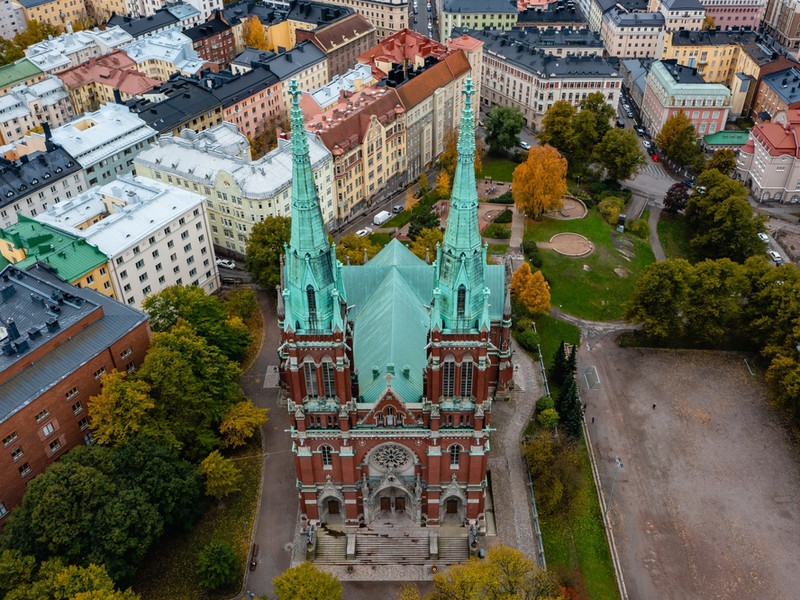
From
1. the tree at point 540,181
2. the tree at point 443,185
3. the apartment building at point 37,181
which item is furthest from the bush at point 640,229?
the apartment building at point 37,181

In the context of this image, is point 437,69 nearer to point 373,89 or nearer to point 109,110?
point 373,89

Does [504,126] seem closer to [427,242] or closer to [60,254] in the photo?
[427,242]

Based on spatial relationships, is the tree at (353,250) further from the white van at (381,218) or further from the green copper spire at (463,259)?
the green copper spire at (463,259)

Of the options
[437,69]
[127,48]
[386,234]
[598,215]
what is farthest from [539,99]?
[127,48]

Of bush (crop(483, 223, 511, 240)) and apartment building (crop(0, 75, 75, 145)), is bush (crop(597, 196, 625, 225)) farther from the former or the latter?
apartment building (crop(0, 75, 75, 145))

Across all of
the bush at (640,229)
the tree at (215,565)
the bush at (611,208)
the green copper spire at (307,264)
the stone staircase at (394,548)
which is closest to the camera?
the green copper spire at (307,264)

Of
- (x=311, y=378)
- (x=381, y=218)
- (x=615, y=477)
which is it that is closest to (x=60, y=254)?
(x=311, y=378)

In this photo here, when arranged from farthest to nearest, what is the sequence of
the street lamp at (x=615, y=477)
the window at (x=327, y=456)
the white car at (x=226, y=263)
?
the white car at (x=226, y=263), the street lamp at (x=615, y=477), the window at (x=327, y=456)
